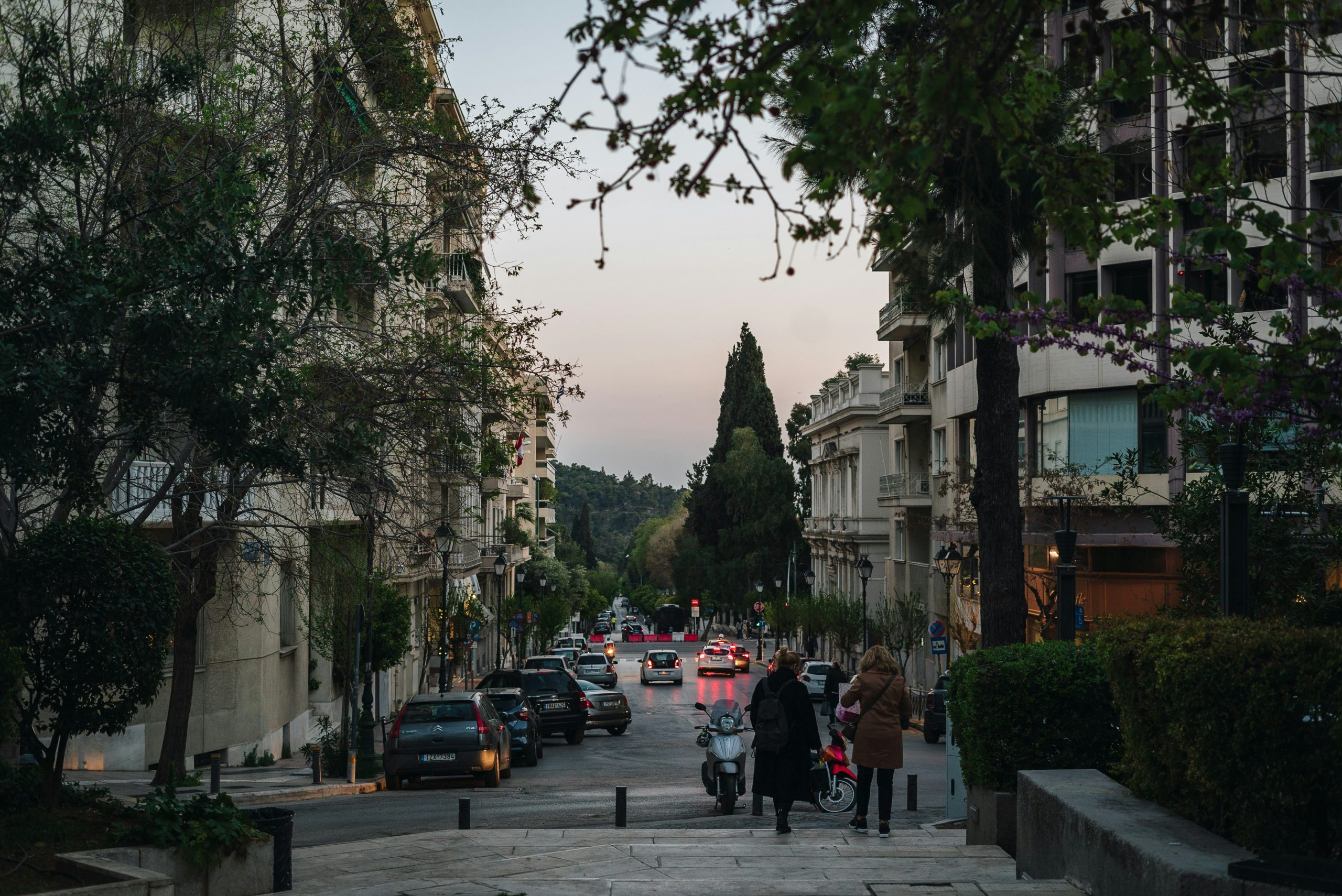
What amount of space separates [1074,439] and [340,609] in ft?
66.6

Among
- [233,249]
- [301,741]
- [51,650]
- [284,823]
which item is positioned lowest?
[301,741]

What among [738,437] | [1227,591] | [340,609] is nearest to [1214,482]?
[1227,591]

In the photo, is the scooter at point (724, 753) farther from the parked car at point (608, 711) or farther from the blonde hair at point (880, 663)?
the parked car at point (608, 711)

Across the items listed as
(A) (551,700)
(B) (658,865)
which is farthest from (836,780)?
(A) (551,700)

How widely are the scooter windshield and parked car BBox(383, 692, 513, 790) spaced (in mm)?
5280

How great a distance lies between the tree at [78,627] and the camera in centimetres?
995

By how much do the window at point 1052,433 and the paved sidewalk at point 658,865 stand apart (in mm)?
24596

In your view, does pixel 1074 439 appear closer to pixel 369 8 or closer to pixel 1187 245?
pixel 369 8

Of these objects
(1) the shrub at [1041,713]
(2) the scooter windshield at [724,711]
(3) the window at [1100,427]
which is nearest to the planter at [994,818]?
(1) the shrub at [1041,713]

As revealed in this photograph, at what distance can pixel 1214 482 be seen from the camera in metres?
18.8

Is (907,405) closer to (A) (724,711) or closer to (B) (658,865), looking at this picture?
(A) (724,711)

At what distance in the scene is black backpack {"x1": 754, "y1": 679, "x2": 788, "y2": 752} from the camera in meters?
12.6

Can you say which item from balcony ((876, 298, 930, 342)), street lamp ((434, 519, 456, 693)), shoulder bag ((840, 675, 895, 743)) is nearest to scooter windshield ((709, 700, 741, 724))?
shoulder bag ((840, 675, 895, 743))

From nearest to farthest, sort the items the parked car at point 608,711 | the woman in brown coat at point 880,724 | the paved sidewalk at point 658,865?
the paved sidewalk at point 658,865, the woman in brown coat at point 880,724, the parked car at point 608,711
